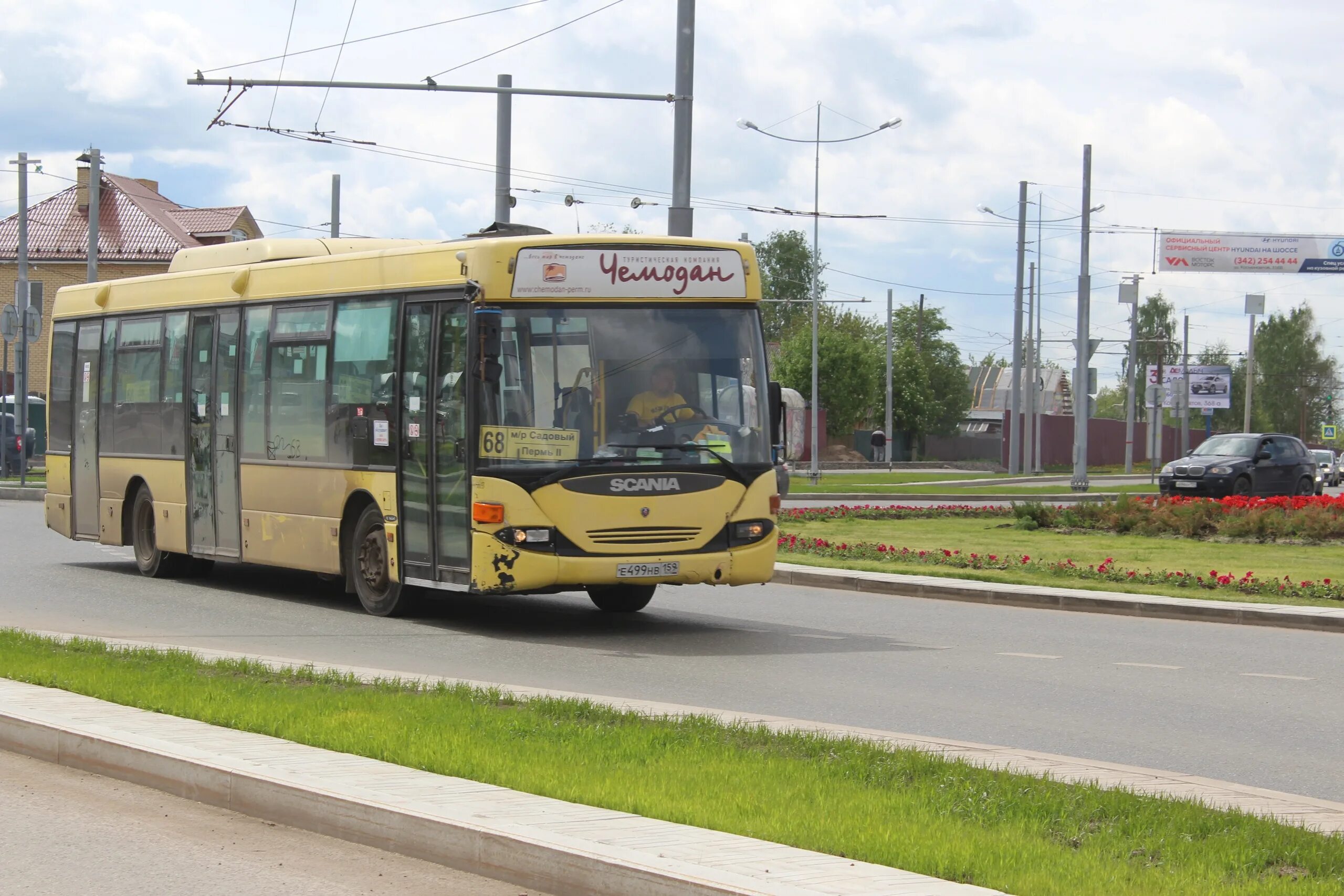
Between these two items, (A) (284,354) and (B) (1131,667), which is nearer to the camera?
(B) (1131,667)

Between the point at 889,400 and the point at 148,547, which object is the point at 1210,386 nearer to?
the point at 889,400

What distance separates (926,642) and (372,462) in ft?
16.3

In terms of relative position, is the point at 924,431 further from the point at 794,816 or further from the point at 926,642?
the point at 794,816

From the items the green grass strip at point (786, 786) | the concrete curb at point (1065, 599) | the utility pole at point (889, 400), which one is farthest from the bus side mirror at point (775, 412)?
the utility pole at point (889, 400)

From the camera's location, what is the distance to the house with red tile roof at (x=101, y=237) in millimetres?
73562

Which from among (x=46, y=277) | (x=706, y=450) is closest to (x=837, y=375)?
(x=46, y=277)

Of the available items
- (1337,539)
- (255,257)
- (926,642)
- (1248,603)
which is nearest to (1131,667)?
(926,642)

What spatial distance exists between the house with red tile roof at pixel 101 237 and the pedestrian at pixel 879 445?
28.7 m

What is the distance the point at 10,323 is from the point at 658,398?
29.7 m

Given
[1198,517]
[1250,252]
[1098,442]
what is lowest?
[1098,442]

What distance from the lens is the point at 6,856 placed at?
252 inches

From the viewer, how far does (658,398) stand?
1338 cm

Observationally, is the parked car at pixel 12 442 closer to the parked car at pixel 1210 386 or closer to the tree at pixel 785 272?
the parked car at pixel 1210 386

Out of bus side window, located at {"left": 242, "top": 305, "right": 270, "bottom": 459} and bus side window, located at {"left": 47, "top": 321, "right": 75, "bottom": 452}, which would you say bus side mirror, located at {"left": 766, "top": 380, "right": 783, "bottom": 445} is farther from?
bus side window, located at {"left": 47, "top": 321, "right": 75, "bottom": 452}
